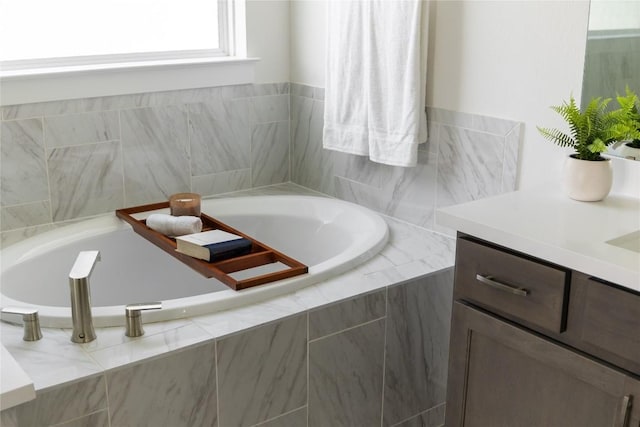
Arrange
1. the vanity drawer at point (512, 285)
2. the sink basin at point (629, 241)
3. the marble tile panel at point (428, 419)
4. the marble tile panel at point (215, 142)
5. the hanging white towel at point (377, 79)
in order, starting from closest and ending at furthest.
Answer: the vanity drawer at point (512, 285)
the sink basin at point (629, 241)
the marble tile panel at point (428, 419)
the hanging white towel at point (377, 79)
the marble tile panel at point (215, 142)

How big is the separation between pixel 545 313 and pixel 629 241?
1.00 ft

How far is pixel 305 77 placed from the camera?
3199mm

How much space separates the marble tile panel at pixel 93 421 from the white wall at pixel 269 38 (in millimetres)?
1759

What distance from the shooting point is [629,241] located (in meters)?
1.81

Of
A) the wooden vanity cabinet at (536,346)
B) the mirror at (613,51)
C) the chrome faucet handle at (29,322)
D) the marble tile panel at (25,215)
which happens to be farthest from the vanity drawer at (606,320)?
the marble tile panel at (25,215)

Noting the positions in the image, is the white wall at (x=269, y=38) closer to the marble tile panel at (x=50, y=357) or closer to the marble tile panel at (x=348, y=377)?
the marble tile panel at (x=348, y=377)

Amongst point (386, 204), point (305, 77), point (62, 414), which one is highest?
point (305, 77)

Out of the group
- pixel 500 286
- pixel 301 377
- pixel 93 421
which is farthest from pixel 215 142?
pixel 500 286

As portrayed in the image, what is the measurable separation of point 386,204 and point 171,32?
3.65 feet

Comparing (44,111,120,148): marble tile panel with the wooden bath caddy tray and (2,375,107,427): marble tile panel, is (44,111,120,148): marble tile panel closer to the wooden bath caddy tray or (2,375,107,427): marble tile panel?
the wooden bath caddy tray

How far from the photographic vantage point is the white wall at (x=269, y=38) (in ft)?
10.2

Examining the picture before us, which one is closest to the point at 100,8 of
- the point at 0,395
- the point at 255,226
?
the point at 255,226

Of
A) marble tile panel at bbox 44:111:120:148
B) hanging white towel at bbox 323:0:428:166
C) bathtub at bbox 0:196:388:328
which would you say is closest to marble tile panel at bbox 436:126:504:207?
hanging white towel at bbox 323:0:428:166

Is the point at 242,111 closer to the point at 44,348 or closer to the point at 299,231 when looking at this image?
the point at 299,231
